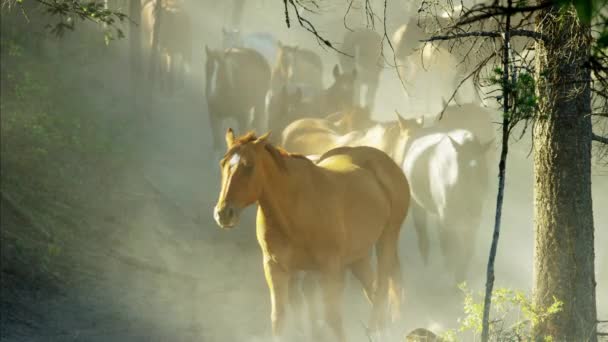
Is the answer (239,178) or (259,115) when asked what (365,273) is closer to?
(239,178)

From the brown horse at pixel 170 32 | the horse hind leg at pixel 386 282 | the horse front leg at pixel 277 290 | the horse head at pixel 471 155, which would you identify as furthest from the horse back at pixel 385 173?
the brown horse at pixel 170 32

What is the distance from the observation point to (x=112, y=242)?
13062 millimetres

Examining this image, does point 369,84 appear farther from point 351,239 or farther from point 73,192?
point 351,239

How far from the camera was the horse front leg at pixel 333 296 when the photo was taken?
8.21m

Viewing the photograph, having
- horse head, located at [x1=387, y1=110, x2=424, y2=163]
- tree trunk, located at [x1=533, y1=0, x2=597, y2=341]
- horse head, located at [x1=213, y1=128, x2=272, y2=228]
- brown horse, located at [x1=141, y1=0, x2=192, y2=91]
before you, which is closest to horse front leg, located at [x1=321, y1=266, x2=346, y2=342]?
horse head, located at [x1=213, y1=128, x2=272, y2=228]

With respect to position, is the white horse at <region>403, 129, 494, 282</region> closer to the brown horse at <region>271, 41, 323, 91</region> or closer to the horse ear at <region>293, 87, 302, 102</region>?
the horse ear at <region>293, 87, 302, 102</region>

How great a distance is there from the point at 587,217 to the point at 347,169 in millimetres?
2687

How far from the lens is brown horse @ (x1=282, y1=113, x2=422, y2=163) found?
1377cm

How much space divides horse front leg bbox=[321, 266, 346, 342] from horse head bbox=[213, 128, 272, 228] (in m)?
1.02

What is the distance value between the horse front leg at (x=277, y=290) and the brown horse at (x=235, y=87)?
12.1 m

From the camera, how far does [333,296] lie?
327 inches

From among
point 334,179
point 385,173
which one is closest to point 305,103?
point 385,173

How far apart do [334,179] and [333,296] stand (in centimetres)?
114

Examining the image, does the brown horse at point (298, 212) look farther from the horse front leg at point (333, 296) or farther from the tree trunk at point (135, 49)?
the tree trunk at point (135, 49)
